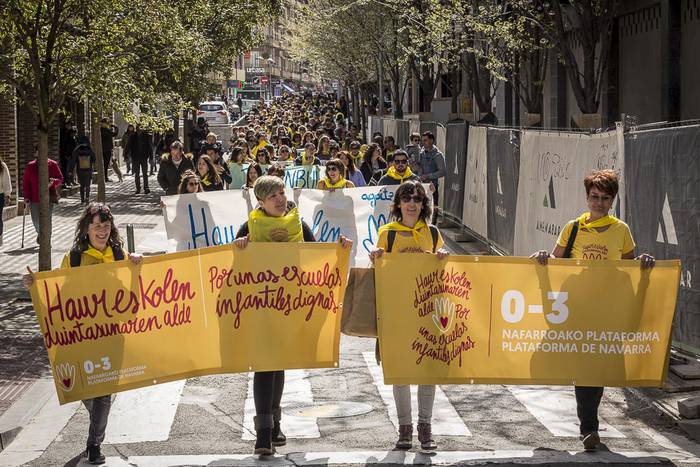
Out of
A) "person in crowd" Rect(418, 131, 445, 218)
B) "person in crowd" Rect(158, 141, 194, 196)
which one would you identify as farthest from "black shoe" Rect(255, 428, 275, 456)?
"person in crowd" Rect(418, 131, 445, 218)

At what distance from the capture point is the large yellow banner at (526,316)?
8.27 metres

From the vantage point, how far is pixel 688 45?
2058 cm

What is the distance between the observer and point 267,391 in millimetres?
8078

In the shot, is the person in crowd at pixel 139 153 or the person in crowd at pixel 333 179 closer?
the person in crowd at pixel 333 179

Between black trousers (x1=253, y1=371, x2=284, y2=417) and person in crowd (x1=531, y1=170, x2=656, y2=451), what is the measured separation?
1866 mm

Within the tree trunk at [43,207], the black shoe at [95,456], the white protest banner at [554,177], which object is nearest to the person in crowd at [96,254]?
the black shoe at [95,456]

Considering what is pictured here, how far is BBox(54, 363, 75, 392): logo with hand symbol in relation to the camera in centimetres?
802

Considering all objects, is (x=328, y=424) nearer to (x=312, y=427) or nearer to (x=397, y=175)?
(x=312, y=427)

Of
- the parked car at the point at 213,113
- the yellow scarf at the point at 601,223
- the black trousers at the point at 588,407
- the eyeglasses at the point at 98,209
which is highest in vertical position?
the parked car at the point at 213,113

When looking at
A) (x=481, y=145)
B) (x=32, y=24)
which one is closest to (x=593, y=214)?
(x=32, y=24)

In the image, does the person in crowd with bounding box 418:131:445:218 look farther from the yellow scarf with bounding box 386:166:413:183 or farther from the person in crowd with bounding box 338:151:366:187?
the yellow scarf with bounding box 386:166:413:183

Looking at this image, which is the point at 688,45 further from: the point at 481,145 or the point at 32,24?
the point at 32,24

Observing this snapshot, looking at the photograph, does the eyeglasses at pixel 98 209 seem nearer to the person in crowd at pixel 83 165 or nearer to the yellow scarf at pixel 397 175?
the yellow scarf at pixel 397 175

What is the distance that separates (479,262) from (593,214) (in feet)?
2.68
